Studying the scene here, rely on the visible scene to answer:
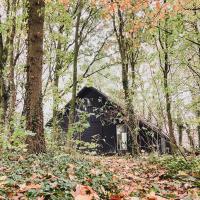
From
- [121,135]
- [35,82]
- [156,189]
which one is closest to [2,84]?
[35,82]

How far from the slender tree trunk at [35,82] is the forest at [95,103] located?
30 millimetres

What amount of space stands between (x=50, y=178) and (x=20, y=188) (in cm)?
91

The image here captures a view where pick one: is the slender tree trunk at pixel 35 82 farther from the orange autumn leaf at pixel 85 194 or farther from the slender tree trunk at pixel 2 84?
the slender tree trunk at pixel 2 84

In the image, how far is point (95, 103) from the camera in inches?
1407

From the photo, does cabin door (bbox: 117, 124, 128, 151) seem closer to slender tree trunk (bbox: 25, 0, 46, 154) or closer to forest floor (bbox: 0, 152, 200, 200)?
slender tree trunk (bbox: 25, 0, 46, 154)

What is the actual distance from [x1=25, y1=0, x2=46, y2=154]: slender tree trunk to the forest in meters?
0.03

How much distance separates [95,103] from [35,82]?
24653 mm

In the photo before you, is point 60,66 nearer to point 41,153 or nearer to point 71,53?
point 71,53

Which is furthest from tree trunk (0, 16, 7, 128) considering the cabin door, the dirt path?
the cabin door

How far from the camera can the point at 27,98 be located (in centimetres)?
1108

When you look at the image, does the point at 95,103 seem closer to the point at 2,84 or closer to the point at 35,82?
the point at 2,84

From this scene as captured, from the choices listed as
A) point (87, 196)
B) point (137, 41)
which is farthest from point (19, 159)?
point (137, 41)

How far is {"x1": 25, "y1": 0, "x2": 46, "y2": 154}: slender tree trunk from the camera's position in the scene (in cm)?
1093

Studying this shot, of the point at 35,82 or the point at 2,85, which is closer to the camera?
the point at 35,82
